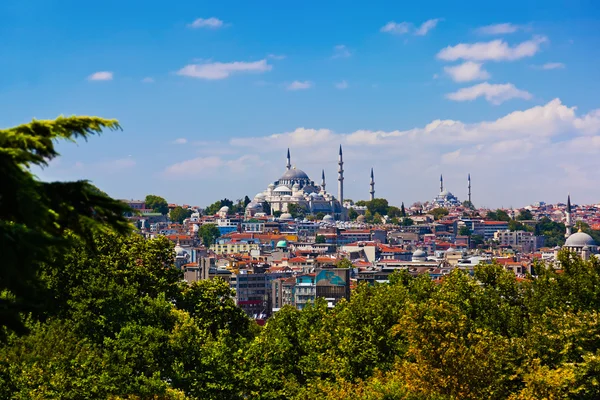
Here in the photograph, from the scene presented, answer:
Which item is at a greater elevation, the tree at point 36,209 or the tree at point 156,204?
the tree at point 156,204

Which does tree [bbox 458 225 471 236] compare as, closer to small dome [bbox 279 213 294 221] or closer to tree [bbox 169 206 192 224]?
small dome [bbox 279 213 294 221]

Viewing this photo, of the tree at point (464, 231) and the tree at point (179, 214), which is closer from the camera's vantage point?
the tree at point (464, 231)

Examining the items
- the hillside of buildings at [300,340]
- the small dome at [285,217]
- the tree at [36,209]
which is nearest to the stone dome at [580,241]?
the small dome at [285,217]

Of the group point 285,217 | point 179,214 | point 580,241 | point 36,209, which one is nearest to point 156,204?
point 179,214

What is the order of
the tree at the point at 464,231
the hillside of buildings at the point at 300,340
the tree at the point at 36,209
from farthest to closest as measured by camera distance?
1. the tree at the point at 464,231
2. the hillside of buildings at the point at 300,340
3. the tree at the point at 36,209

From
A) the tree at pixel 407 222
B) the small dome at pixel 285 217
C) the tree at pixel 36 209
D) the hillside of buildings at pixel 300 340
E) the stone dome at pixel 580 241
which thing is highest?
the small dome at pixel 285 217

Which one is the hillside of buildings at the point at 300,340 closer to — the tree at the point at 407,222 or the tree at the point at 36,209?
the tree at the point at 36,209

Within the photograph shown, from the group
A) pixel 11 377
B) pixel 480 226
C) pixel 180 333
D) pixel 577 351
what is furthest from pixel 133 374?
pixel 480 226

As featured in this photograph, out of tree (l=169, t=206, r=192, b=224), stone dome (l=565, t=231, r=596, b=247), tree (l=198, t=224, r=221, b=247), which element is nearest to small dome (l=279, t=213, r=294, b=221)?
tree (l=169, t=206, r=192, b=224)
